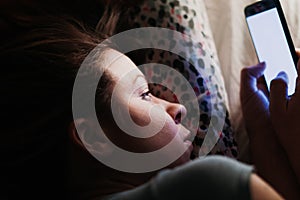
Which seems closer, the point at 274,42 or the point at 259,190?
the point at 259,190

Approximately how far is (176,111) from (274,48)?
24 centimetres

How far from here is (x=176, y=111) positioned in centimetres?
84

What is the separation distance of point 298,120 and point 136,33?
33cm

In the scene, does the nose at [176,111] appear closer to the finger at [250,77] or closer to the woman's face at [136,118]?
the woman's face at [136,118]

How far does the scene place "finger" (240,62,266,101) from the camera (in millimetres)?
917

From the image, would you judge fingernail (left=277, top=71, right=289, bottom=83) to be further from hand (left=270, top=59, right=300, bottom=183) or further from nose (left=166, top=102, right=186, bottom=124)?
nose (left=166, top=102, right=186, bottom=124)

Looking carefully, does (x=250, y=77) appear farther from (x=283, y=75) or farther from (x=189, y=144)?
(x=189, y=144)

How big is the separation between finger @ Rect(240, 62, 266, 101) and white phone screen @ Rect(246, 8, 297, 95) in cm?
3

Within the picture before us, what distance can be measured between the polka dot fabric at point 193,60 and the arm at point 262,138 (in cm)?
4

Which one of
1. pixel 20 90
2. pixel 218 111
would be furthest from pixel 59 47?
pixel 218 111

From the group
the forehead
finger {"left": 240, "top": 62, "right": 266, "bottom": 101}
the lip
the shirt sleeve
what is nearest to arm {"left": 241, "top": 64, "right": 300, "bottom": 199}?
finger {"left": 240, "top": 62, "right": 266, "bottom": 101}

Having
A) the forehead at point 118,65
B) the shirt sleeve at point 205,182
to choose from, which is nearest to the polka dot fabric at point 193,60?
the forehead at point 118,65

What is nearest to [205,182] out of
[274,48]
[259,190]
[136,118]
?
[259,190]

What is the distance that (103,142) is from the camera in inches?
29.5
